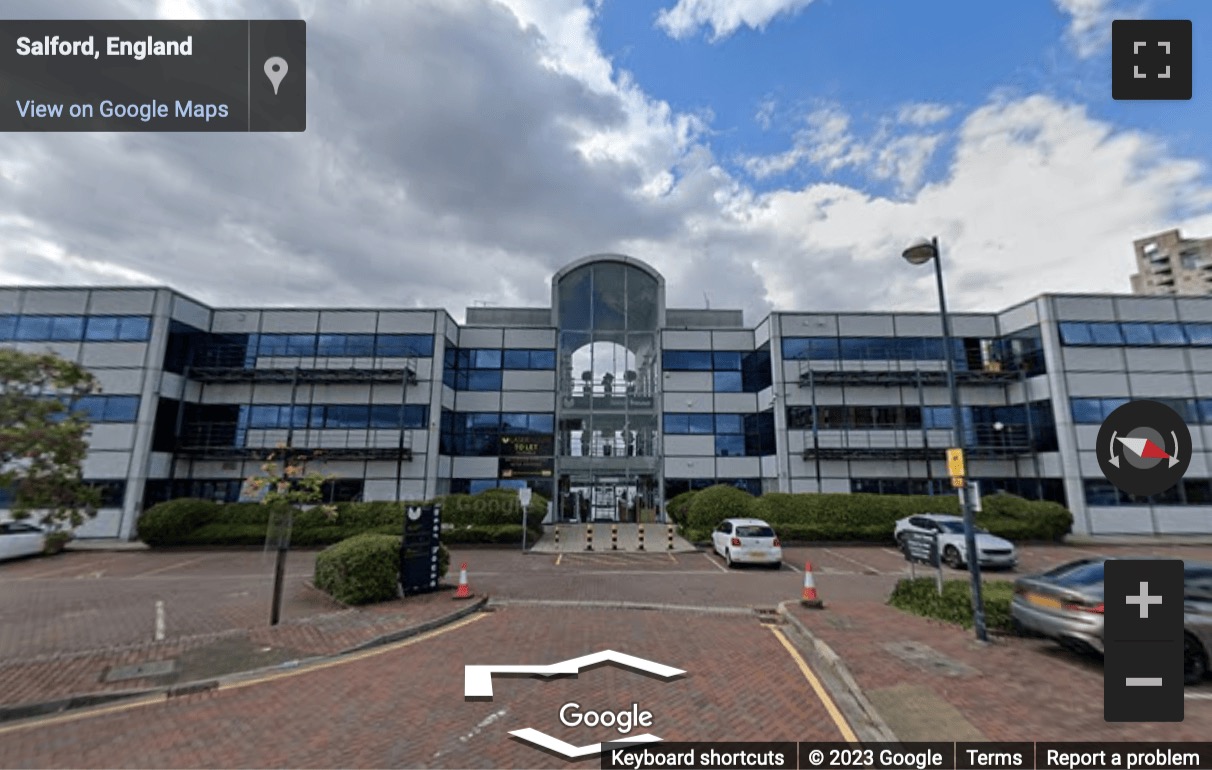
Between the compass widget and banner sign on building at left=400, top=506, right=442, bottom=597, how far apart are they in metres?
11.5

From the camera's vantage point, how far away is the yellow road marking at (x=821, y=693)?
16.3 feet

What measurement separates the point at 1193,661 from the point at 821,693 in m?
4.74

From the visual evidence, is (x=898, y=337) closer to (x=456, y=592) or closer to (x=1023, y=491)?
(x=1023, y=491)

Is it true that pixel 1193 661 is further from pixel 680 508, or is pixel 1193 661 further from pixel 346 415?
pixel 346 415

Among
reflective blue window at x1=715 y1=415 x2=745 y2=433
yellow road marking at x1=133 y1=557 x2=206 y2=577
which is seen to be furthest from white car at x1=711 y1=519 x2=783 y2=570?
yellow road marking at x1=133 y1=557 x2=206 y2=577

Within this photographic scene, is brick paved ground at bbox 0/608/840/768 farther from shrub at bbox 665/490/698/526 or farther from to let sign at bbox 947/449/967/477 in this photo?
shrub at bbox 665/490/698/526

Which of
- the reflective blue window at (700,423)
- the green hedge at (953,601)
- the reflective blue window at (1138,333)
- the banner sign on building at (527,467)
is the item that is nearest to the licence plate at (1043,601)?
the green hedge at (953,601)

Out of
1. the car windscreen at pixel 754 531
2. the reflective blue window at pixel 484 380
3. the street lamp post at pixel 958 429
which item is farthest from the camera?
the reflective blue window at pixel 484 380

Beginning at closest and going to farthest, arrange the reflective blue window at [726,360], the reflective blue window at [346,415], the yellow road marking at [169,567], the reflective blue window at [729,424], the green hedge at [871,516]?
the yellow road marking at [169,567] → the green hedge at [871,516] → the reflective blue window at [346,415] → the reflective blue window at [729,424] → the reflective blue window at [726,360]

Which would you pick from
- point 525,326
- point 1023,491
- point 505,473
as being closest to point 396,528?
point 505,473

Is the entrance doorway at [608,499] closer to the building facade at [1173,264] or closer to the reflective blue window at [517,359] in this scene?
the reflective blue window at [517,359]

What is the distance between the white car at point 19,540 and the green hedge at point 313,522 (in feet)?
9.65

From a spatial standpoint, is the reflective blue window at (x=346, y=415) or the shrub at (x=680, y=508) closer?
the shrub at (x=680, y=508)

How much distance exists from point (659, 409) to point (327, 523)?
1766 centimetres
